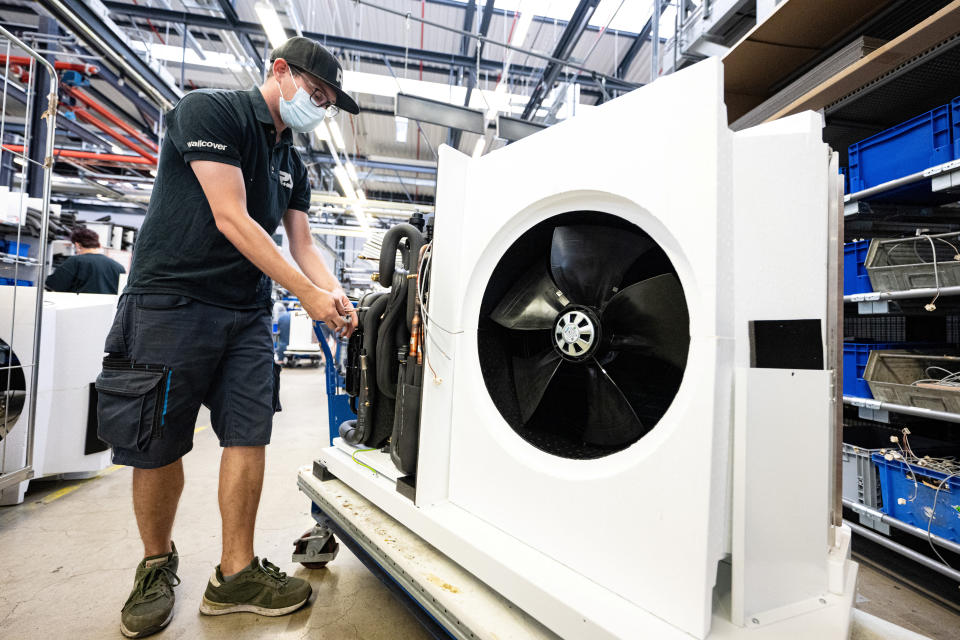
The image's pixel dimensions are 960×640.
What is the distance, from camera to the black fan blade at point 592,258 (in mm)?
955

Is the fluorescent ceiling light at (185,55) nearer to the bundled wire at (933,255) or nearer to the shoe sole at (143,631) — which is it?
the shoe sole at (143,631)

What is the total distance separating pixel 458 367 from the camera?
1063 millimetres

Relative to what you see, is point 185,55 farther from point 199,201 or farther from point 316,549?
point 316,549

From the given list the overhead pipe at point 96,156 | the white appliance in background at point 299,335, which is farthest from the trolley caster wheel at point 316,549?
the white appliance in background at point 299,335

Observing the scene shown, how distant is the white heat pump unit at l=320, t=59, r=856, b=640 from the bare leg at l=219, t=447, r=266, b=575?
0.51m

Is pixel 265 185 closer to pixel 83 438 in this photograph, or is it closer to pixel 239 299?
pixel 239 299

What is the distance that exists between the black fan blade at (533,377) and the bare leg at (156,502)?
103 cm

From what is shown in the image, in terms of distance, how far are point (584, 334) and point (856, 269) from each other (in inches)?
75.2

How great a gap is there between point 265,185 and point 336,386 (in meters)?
1.24

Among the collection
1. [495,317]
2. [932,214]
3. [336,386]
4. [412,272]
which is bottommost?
[336,386]

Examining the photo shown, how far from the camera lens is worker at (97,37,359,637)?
1.11 meters

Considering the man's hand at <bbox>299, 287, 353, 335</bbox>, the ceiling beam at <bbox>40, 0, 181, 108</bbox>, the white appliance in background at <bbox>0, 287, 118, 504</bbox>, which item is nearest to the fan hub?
the man's hand at <bbox>299, 287, 353, 335</bbox>

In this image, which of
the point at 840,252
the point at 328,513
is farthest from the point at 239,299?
the point at 840,252

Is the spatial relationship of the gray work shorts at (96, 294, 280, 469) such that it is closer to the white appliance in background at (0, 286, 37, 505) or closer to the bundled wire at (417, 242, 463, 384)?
the bundled wire at (417, 242, 463, 384)
